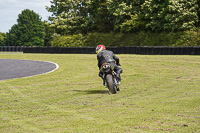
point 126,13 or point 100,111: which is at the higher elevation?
point 126,13

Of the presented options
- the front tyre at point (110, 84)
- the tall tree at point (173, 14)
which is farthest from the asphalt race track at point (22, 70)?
the tall tree at point (173, 14)

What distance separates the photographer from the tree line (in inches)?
1662

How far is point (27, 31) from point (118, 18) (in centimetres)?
6116

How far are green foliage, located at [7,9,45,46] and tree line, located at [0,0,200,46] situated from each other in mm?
45472

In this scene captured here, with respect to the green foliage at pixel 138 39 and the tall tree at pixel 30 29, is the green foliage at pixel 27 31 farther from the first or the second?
the green foliage at pixel 138 39

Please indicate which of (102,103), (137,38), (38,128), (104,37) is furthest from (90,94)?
(104,37)

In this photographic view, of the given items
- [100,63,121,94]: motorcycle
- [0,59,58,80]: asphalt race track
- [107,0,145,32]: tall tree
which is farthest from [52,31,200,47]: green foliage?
[100,63,121,94]: motorcycle

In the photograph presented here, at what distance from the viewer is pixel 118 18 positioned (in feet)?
177

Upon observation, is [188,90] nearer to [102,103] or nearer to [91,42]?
[102,103]

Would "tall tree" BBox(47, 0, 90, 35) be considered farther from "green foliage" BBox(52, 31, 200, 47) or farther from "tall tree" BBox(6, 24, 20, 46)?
"tall tree" BBox(6, 24, 20, 46)

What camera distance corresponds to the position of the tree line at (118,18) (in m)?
42.2

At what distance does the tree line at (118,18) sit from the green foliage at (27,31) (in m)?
45.5

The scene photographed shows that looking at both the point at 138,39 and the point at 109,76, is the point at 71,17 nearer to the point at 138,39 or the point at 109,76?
the point at 138,39

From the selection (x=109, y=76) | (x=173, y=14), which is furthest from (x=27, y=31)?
(x=109, y=76)
